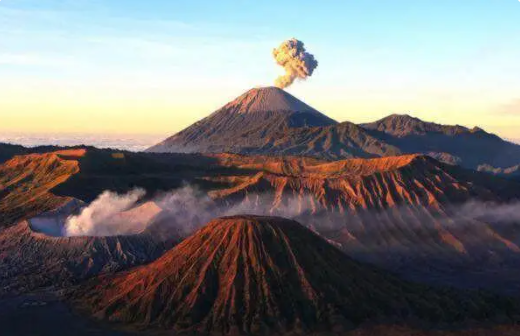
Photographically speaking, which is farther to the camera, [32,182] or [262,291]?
[32,182]

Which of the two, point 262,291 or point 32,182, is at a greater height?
point 32,182

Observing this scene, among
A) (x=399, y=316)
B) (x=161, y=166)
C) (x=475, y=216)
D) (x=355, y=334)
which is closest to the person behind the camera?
(x=355, y=334)

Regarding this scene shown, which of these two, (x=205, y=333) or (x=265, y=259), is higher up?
(x=265, y=259)

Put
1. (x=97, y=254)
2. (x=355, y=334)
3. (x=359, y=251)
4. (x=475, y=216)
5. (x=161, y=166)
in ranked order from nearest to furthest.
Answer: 1. (x=355, y=334)
2. (x=97, y=254)
3. (x=359, y=251)
4. (x=475, y=216)
5. (x=161, y=166)

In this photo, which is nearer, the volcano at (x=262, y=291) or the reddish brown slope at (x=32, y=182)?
the volcano at (x=262, y=291)

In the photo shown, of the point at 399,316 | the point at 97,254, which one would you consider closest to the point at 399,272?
the point at 399,316

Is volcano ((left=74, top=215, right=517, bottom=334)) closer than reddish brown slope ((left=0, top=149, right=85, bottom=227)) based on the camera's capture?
Yes

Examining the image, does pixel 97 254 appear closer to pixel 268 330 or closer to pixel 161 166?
pixel 268 330

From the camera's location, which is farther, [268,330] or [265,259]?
[265,259]
